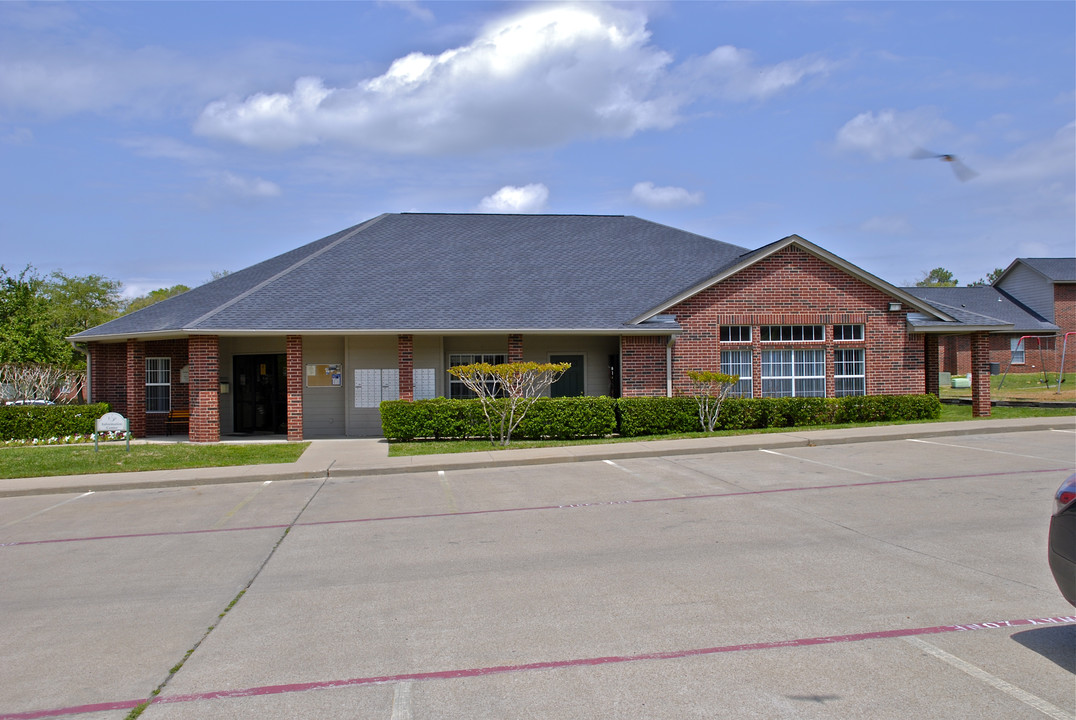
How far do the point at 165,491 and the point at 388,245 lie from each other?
43.1 ft

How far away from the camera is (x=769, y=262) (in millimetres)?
20703

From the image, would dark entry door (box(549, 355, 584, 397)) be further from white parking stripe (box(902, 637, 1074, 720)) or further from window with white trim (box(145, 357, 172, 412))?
white parking stripe (box(902, 637, 1074, 720))

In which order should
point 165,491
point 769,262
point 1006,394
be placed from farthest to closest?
point 1006,394
point 769,262
point 165,491

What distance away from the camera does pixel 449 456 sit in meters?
15.7

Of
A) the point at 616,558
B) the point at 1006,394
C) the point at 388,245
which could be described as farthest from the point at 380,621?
the point at 1006,394

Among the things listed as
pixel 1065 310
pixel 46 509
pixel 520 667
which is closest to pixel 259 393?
pixel 46 509

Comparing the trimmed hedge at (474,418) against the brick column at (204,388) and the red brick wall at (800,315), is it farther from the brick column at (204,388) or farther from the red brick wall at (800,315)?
the brick column at (204,388)

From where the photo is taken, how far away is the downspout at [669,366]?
65.5ft

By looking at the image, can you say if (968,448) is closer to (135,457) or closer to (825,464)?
(825,464)

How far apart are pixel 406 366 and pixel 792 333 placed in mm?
10358

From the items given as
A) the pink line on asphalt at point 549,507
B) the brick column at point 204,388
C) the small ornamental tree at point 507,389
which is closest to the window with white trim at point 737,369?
the small ornamental tree at point 507,389

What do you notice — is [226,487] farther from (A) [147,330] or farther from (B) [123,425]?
(A) [147,330]

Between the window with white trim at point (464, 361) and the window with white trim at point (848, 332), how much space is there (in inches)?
359

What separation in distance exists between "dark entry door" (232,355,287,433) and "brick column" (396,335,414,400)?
14.4 feet
